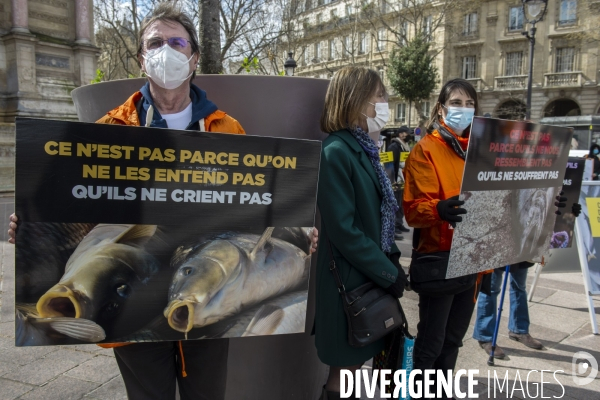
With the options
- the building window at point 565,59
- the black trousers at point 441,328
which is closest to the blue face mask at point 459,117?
the black trousers at point 441,328

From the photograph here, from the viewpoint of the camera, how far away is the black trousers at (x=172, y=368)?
6.10 feet

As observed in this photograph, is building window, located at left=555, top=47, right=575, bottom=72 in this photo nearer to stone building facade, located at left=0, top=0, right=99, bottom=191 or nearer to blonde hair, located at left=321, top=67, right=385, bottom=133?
stone building facade, located at left=0, top=0, right=99, bottom=191

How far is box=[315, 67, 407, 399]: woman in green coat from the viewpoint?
205 centimetres

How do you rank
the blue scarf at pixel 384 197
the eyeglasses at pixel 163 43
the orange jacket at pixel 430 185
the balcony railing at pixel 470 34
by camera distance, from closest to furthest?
the eyeglasses at pixel 163 43, the blue scarf at pixel 384 197, the orange jacket at pixel 430 185, the balcony railing at pixel 470 34

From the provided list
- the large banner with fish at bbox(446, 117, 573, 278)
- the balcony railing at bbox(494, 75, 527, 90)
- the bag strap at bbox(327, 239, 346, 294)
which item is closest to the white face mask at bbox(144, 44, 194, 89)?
the bag strap at bbox(327, 239, 346, 294)

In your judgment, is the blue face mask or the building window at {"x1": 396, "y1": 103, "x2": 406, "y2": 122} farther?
the building window at {"x1": 396, "y1": 103, "x2": 406, "y2": 122}

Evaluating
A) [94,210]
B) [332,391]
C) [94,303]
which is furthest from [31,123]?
[332,391]

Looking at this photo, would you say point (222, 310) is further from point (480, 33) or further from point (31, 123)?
point (480, 33)

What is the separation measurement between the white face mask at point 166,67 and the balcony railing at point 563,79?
130ft

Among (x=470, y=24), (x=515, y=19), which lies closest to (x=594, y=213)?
(x=515, y=19)

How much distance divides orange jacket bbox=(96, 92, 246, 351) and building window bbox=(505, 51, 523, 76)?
41.6 m

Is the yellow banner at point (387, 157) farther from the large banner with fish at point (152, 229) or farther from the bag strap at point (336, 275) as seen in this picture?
the large banner with fish at point (152, 229)

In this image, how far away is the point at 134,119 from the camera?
6.16 ft

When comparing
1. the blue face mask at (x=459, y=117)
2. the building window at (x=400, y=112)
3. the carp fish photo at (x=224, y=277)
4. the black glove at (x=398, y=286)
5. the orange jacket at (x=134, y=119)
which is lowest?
the black glove at (x=398, y=286)
